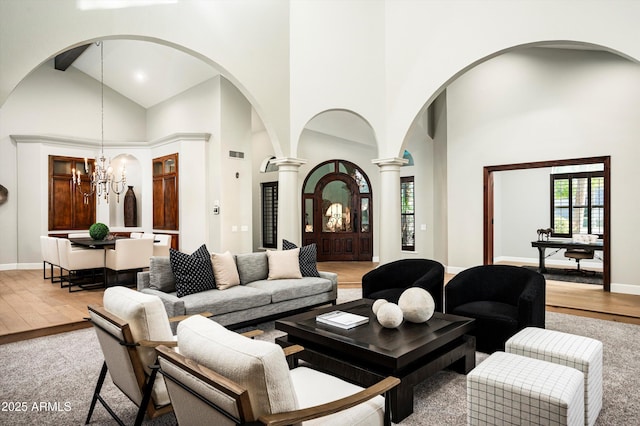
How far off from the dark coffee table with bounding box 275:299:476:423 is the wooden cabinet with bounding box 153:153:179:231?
5.92m

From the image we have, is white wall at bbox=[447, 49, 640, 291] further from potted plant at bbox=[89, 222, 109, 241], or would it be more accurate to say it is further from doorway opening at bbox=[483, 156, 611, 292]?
potted plant at bbox=[89, 222, 109, 241]

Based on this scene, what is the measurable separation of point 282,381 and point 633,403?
8.87 feet

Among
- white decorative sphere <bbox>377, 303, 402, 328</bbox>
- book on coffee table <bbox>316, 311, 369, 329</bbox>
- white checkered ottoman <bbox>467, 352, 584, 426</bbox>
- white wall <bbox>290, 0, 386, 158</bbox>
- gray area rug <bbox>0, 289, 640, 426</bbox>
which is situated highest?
white wall <bbox>290, 0, 386, 158</bbox>

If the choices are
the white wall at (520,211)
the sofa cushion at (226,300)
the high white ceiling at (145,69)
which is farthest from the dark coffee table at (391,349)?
the white wall at (520,211)

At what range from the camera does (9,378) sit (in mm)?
3133

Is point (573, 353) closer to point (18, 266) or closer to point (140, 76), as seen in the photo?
point (140, 76)

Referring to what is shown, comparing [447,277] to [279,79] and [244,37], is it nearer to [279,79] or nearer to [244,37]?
[279,79]

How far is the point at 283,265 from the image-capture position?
4.95 metres

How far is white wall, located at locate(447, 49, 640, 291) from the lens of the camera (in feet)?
19.5

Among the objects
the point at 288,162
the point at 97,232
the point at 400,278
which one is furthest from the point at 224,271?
the point at 97,232

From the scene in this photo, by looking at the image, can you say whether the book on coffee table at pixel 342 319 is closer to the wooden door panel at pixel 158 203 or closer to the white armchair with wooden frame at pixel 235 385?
the white armchair with wooden frame at pixel 235 385

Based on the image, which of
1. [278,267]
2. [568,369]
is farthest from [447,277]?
[568,369]

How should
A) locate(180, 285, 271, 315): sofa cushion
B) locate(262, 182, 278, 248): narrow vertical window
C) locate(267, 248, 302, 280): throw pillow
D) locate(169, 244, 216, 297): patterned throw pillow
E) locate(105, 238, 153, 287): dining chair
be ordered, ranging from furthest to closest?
locate(262, 182, 278, 248): narrow vertical window, locate(105, 238, 153, 287): dining chair, locate(267, 248, 302, 280): throw pillow, locate(169, 244, 216, 297): patterned throw pillow, locate(180, 285, 271, 315): sofa cushion

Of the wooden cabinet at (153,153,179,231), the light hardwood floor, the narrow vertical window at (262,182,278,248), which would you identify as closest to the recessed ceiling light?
the wooden cabinet at (153,153,179,231)
